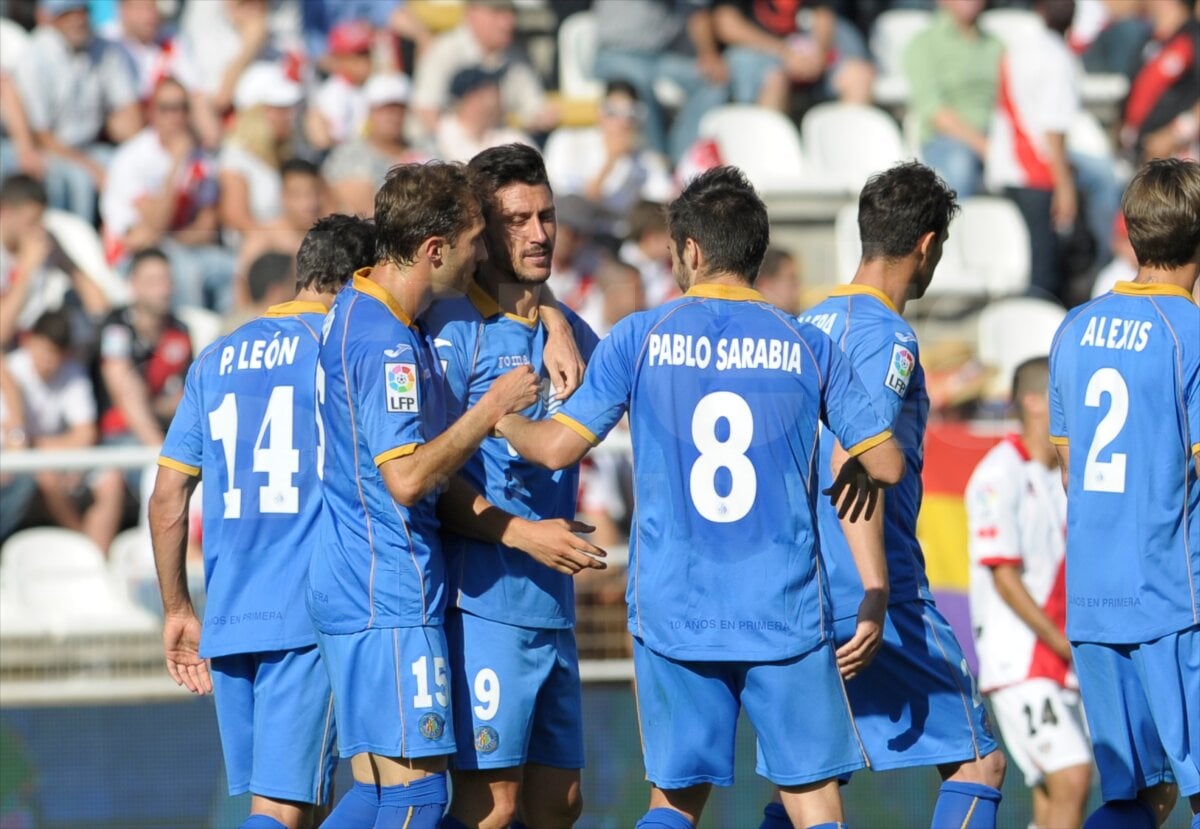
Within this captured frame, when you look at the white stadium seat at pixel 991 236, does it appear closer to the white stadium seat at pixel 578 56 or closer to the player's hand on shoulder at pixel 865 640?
the white stadium seat at pixel 578 56

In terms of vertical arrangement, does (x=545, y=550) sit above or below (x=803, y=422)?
below

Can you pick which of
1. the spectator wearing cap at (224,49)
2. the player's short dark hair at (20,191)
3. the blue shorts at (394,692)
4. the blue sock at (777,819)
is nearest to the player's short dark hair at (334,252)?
the blue shorts at (394,692)

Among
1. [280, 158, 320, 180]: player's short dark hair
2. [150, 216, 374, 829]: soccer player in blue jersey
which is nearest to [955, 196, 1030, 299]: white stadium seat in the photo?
[280, 158, 320, 180]: player's short dark hair

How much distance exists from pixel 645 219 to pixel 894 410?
20.2 feet

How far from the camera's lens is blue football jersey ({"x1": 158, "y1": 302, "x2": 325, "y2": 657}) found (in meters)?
5.97

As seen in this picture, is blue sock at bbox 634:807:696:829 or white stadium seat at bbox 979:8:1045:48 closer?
blue sock at bbox 634:807:696:829

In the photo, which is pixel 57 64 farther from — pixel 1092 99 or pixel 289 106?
pixel 1092 99

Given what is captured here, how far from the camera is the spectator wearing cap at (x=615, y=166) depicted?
41.6 feet

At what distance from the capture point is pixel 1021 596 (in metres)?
Result: 7.62

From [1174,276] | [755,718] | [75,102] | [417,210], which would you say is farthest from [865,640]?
[75,102]

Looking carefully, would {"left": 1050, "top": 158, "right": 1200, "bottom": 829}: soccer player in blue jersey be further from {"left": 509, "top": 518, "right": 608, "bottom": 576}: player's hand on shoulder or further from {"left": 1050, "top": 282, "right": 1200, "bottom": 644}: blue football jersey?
{"left": 509, "top": 518, "right": 608, "bottom": 576}: player's hand on shoulder

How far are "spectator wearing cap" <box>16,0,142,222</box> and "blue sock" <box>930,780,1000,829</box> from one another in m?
8.65

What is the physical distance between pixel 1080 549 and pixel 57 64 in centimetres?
940

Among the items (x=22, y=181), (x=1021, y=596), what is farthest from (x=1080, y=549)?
(x=22, y=181)
